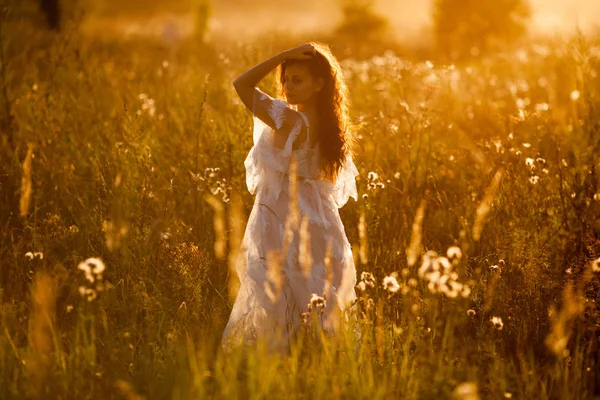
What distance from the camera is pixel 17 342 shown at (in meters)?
3.22

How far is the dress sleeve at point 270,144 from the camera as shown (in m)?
3.46

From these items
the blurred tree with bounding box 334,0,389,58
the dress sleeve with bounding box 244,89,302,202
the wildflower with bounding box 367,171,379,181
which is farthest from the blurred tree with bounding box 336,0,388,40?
the dress sleeve with bounding box 244,89,302,202

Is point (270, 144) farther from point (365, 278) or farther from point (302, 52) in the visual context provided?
point (365, 278)

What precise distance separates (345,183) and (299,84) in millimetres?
626

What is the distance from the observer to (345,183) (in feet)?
12.9

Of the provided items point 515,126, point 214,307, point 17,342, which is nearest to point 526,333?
point 214,307

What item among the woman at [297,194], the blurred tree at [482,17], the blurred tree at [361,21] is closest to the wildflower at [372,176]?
the woman at [297,194]

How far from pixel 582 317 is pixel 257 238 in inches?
62.5

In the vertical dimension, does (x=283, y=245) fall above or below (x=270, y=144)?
below

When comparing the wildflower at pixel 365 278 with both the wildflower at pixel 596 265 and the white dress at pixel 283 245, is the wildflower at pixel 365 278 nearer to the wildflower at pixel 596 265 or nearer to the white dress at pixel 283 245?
the white dress at pixel 283 245

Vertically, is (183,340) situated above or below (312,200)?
below

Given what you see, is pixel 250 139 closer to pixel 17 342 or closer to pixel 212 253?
pixel 212 253

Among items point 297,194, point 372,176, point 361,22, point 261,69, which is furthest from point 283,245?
point 361,22

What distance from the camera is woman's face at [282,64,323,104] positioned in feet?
12.0
